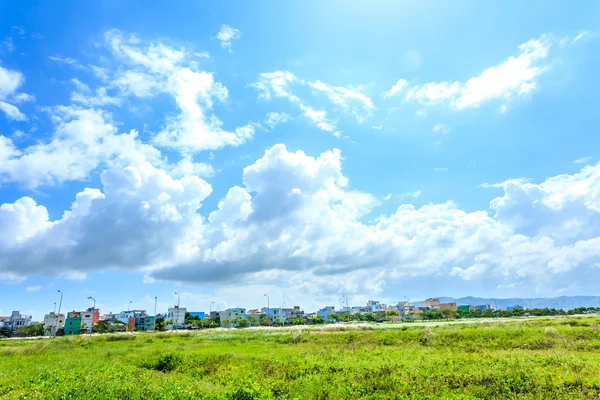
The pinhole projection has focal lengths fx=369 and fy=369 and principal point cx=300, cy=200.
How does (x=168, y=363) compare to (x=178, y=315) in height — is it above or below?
below

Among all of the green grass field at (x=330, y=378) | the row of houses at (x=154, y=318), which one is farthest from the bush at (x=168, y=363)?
the row of houses at (x=154, y=318)

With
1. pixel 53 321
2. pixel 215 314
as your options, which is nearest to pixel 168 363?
pixel 53 321

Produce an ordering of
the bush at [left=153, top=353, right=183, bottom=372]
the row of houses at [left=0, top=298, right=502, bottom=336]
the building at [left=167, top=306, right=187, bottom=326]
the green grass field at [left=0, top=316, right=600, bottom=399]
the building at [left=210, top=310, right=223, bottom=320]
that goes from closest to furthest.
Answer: the green grass field at [left=0, top=316, right=600, bottom=399]
the bush at [left=153, top=353, right=183, bottom=372]
the row of houses at [left=0, top=298, right=502, bottom=336]
the building at [left=167, top=306, right=187, bottom=326]
the building at [left=210, top=310, right=223, bottom=320]

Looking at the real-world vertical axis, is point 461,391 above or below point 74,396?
below

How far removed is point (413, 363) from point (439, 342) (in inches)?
496

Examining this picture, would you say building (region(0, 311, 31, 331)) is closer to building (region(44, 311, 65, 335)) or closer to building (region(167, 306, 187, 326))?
building (region(44, 311, 65, 335))

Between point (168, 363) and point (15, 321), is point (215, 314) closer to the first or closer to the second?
point (15, 321)

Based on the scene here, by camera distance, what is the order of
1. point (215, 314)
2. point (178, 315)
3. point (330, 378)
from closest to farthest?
point (330, 378) → point (178, 315) → point (215, 314)

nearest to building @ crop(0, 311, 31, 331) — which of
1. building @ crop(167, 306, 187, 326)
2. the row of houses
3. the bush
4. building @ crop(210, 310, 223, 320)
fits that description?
the row of houses

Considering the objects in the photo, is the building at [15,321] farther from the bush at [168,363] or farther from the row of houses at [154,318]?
the bush at [168,363]

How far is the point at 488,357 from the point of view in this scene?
18.8m

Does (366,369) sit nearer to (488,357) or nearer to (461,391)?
(461,391)

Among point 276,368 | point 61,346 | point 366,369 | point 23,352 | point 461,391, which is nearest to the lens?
point 461,391

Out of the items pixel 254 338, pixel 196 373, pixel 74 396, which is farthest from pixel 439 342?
pixel 74 396
